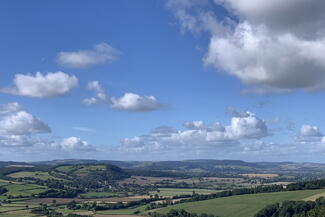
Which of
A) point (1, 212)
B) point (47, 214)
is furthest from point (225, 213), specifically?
point (1, 212)

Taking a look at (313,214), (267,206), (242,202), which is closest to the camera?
(313,214)

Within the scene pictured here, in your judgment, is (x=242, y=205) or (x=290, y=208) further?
(x=242, y=205)

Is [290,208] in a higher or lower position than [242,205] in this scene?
higher

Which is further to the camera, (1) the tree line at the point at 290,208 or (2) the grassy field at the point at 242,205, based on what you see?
(2) the grassy field at the point at 242,205

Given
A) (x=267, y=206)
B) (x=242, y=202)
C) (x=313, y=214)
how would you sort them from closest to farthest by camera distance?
(x=313, y=214), (x=267, y=206), (x=242, y=202)

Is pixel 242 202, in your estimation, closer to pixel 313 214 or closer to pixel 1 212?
pixel 313 214

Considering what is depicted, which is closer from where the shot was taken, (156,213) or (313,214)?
(313,214)

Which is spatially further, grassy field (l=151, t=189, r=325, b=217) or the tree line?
grassy field (l=151, t=189, r=325, b=217)
